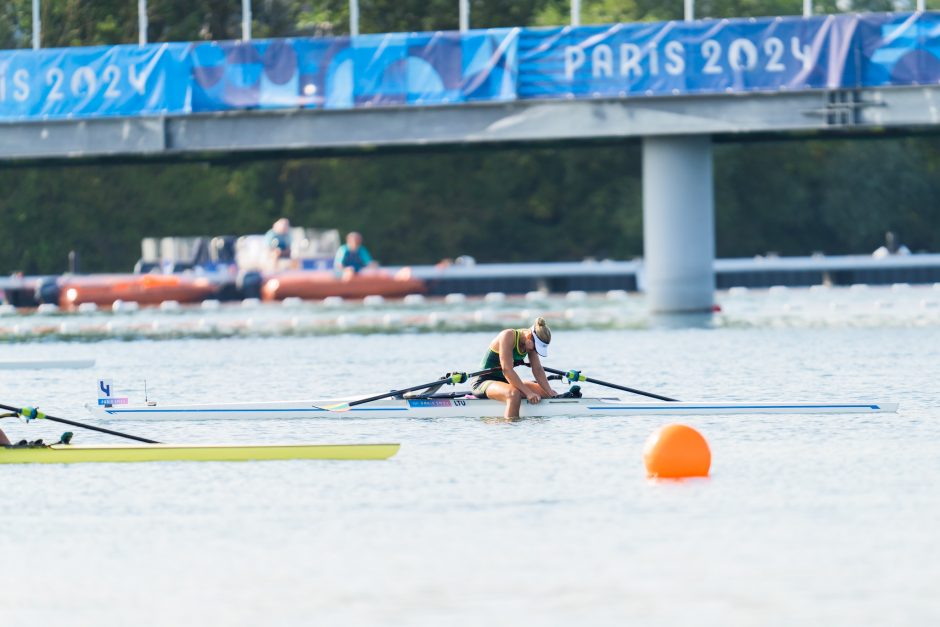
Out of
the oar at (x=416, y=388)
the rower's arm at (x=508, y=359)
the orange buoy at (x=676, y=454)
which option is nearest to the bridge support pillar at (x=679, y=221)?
the oar at (x=416, y=388)

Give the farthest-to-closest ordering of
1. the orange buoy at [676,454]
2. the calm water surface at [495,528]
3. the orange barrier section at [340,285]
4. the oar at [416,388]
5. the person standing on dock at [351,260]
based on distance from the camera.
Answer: the orange barrier section at [340,285] → the person standing on dock at [351,260] → the oar at [416,388] → the orange buoy at [676,454] → the calm water surface at [495,528]

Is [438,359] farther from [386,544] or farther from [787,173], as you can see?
[787,173]

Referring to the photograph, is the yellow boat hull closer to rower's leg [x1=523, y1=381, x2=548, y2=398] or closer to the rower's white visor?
the rower's white visor

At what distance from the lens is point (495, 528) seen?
52.8ft

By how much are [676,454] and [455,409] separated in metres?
5.45

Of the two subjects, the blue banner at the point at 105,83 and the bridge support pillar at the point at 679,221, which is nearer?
the blue banner at the point at 105,83

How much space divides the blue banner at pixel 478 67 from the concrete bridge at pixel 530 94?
3cm

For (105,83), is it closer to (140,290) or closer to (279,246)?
(279,246)

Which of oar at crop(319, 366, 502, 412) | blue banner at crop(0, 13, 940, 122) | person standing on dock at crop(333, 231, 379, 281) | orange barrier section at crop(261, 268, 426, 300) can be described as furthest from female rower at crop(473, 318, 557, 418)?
orange barrier section at crop(261, 268, 426, 300)

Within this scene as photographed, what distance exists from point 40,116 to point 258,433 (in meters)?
21.1

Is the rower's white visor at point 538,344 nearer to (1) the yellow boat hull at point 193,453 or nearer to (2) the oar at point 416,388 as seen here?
(2) the oar at point 416,388

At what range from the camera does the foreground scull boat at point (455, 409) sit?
2297 cm

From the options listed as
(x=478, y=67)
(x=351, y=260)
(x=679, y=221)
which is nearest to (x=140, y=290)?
(x=351, y=260)

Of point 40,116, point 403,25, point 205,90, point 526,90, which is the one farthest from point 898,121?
point 403,25
